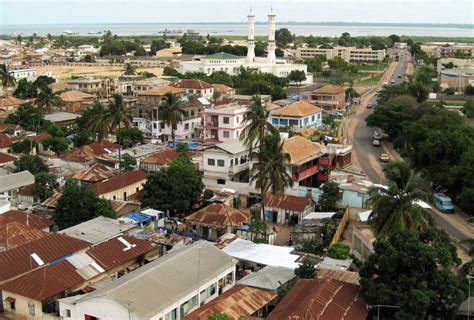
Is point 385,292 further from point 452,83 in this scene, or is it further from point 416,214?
point 452,83

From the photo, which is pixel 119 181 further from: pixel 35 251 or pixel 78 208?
pixel 35 251

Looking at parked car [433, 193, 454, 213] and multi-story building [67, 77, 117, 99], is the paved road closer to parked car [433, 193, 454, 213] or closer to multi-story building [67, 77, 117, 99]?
parked car [433, 193, 454, 213]

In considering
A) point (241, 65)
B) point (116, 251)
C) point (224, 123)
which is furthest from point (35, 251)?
point (241, 65)

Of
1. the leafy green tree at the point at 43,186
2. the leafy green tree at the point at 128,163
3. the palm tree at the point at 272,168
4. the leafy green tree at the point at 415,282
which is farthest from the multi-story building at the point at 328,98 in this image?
the leafy green tree at the point at 415,282

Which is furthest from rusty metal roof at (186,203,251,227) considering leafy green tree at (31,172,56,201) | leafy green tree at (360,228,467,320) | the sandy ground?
the sandy ground

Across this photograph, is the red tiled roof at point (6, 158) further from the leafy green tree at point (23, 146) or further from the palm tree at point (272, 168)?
the palm tree at point (272, 168)

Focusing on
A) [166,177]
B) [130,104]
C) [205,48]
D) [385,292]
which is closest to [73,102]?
[130,104]
